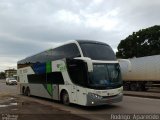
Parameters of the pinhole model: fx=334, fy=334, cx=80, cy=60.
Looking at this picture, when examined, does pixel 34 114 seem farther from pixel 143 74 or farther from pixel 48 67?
pixel 143 74

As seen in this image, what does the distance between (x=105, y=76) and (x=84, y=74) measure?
106 centimetres

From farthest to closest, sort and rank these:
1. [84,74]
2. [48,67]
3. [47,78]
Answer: [47,78] < [48,67] < [84,74]

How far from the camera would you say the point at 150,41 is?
66938mm

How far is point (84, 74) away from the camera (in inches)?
638

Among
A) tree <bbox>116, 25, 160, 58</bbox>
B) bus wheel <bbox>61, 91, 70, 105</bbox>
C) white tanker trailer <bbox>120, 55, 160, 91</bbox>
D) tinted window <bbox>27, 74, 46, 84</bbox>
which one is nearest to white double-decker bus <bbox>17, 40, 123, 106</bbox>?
bus wheel <bbox>61, 91, 70, 105</bbox>

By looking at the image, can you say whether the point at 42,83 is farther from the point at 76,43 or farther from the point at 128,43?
the point at 128,43

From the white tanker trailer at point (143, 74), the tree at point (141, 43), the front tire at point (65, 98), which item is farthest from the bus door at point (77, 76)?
the tree at point (141, 43)

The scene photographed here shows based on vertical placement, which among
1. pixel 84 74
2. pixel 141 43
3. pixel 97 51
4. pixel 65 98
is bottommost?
pixel 65 98

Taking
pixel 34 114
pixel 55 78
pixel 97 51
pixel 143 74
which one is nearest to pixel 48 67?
pixel 55 78

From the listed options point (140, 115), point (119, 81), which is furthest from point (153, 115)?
point (119, 81)

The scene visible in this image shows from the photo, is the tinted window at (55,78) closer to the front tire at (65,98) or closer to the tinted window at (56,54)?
the front tire at (65,98)

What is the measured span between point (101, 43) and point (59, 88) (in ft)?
13.0

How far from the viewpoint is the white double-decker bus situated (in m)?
16.1

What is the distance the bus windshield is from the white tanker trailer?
1405 cm
